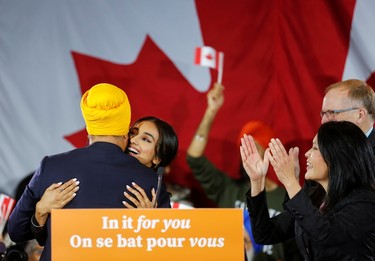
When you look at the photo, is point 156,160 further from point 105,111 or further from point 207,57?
point 207,57

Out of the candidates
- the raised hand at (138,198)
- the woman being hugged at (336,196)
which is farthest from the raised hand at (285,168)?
the raised hand at (138,198)

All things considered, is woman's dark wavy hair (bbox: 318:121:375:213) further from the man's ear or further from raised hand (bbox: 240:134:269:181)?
the man's ear

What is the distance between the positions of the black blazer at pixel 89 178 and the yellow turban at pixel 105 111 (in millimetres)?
54

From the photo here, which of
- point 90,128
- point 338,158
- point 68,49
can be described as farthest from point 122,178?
point 68,49

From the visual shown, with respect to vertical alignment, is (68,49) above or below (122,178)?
above

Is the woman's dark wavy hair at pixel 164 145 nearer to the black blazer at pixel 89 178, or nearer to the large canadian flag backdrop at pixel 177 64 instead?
the black blazer at pixel 89 178

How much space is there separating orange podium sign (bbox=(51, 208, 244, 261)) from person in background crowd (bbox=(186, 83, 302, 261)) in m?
2.06

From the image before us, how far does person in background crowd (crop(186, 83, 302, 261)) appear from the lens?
430cm

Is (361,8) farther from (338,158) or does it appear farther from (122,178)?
(122,178)

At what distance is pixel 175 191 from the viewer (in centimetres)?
461

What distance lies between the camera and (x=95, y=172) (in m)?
2.53

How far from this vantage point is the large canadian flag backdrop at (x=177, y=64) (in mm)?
4375

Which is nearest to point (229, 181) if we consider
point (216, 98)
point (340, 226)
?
point (216, 98)

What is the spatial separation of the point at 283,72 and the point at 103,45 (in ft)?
3.68
